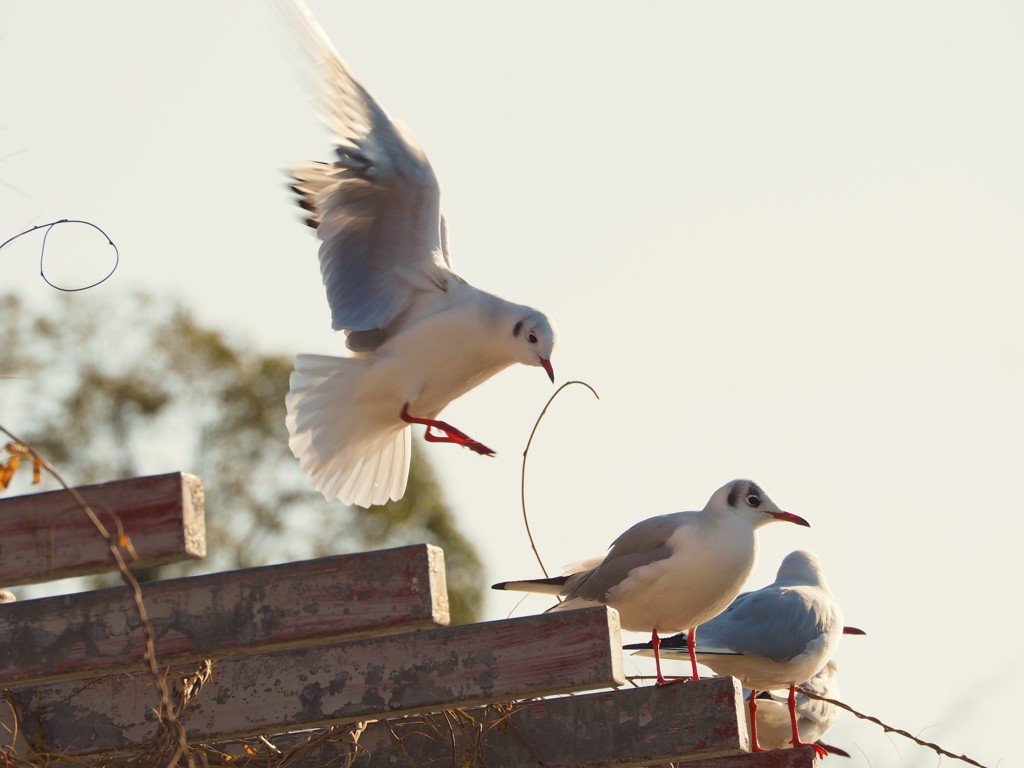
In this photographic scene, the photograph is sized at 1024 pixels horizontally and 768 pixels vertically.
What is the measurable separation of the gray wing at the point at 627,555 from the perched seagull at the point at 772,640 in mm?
606

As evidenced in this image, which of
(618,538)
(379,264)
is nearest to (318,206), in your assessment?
(379,264)

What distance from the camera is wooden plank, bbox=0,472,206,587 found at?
3734mm

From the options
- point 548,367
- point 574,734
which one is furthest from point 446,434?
point 574,734

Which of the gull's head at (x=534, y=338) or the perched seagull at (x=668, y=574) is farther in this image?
the gull's head at (x=534, y=338)

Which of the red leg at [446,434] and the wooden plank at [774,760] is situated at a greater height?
the red leg at [446,434]

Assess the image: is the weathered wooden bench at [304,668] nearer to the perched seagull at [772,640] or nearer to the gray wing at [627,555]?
the gray wing at [627,555]

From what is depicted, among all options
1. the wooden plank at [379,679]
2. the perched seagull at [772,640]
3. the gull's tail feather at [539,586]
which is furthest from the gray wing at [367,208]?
the wooden plank at [379,679]

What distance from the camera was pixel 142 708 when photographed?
4.88m

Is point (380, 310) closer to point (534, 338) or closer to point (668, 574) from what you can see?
point (534, 338)

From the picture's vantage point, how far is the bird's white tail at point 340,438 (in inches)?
273

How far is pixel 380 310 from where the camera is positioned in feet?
22.5

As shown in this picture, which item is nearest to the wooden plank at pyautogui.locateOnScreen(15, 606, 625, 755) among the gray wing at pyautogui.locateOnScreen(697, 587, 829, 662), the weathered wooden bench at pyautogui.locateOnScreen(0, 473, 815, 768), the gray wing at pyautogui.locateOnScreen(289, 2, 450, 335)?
the weathered wooden bench at pyautogui.locateOnScreen(0, 473, 815, 768)

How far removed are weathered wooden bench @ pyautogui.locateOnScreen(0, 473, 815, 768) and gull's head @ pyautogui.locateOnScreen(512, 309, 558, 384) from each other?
161cm

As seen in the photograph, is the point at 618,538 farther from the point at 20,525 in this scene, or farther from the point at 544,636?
the point at 20,525
